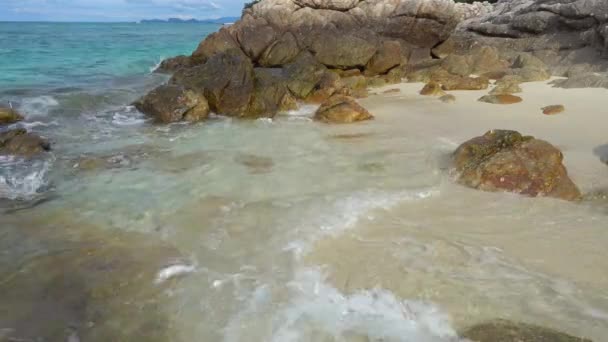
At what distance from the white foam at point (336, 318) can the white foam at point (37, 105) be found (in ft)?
34.0

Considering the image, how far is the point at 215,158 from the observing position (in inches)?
296

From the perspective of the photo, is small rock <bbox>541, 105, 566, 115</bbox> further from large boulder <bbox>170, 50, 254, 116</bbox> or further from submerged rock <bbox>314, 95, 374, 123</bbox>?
large boulder <bbox>170, 50, 254, 116</bbox>

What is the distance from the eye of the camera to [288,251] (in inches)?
176

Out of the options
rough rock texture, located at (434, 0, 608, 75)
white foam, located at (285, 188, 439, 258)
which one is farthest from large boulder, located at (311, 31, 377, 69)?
white foam, located at (285, 188, 439, 258)

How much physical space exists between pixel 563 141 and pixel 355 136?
355 centimetres

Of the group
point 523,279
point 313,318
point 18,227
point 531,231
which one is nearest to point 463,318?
point 523,279

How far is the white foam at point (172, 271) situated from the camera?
4.03 m

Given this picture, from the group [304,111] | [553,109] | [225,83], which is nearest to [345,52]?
[304,111]

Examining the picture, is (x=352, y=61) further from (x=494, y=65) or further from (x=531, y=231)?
→ (x=531, y=231)

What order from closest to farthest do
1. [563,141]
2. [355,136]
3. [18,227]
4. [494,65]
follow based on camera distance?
[18,227] < [563,141] < [355,136] < [494,65]

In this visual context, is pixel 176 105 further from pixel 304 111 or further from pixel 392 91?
pixel 392 91

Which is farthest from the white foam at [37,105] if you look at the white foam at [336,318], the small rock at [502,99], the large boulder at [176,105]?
the small rock at [502,99]

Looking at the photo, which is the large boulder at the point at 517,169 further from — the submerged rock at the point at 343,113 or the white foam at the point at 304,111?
the white foam at the point at 304,111

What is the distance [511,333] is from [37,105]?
13223 millimetres
